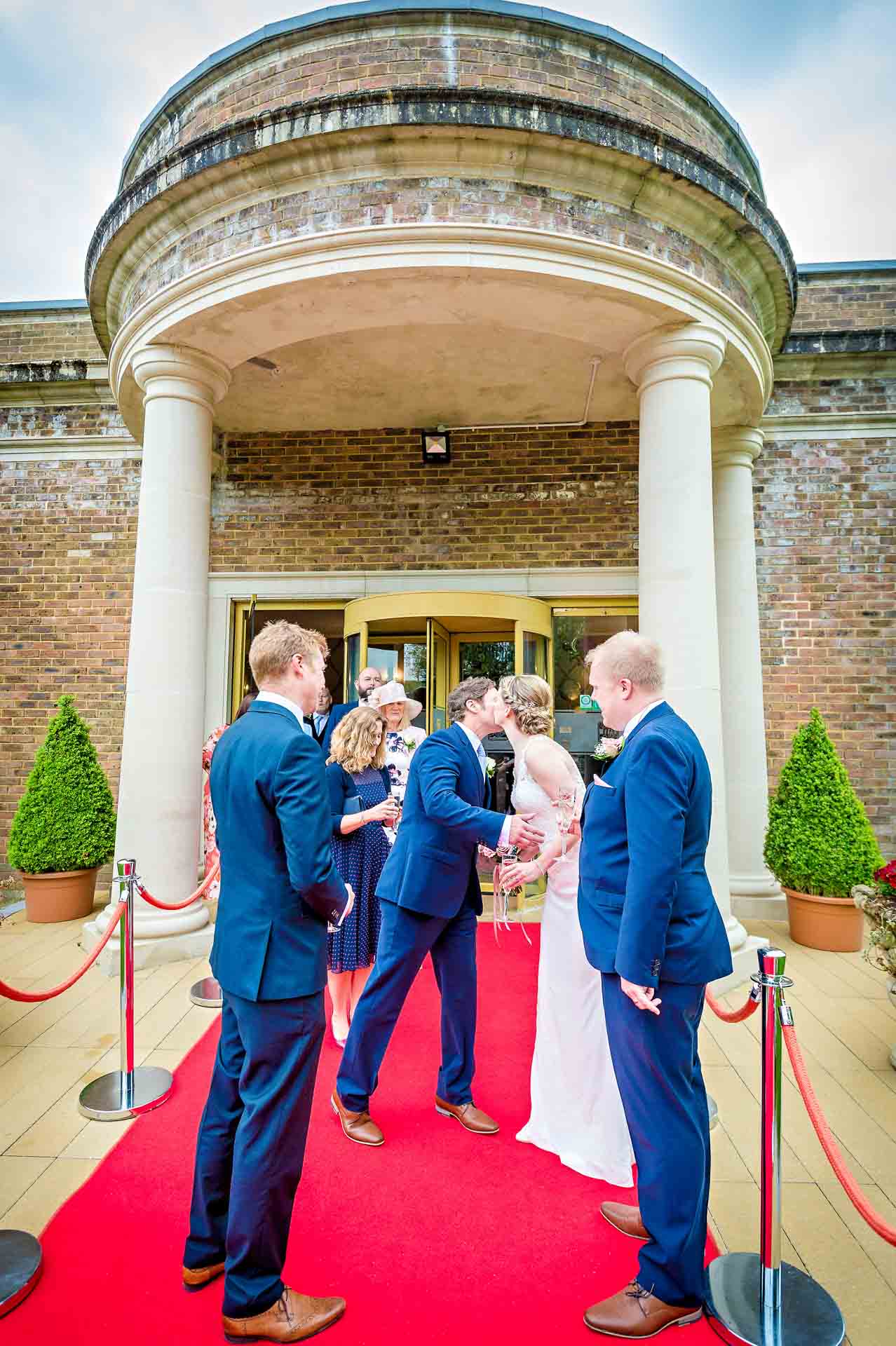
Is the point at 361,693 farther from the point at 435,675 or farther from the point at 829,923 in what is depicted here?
the point at 829,923

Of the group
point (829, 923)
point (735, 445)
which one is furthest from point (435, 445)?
point (829, 923)

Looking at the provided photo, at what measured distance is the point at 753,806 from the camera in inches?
258

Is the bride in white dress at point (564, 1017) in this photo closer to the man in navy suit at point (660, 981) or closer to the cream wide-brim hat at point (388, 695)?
the man in navy suit at point (660, 981)

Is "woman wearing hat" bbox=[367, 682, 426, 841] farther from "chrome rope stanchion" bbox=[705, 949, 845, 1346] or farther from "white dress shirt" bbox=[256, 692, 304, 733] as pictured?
"chrome rope stanchion" bbox=[705, 949, 845, 1346]

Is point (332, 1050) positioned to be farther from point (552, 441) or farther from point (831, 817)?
point (552, 441)

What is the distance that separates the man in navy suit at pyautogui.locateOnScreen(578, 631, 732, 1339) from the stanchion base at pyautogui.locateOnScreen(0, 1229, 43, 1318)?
166 centimetres

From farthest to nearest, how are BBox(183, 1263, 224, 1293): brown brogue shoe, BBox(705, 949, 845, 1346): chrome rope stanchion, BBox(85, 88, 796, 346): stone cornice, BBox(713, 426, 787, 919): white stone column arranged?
BBox(713, 426, 787, 919): white stone column → BBox(85, 88, 796, 346): stone cornice → BBox(183, 1263, 224, 1293): brown brogue shoe → BBox(705, 949, 845, 1346): chrome rope stanchion

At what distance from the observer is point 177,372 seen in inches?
212

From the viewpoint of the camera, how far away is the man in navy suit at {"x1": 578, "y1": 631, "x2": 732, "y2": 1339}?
2076mm

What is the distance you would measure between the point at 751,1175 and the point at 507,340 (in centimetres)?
543

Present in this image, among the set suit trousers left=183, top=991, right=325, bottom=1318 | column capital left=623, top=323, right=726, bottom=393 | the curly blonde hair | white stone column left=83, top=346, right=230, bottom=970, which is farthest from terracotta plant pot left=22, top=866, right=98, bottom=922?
column capital left=623, top=323, right=726, bottom=393

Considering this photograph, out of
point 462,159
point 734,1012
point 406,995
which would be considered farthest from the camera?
point 462,159

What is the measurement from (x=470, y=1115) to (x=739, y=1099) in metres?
1.33

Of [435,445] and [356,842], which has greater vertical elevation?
[435,445]
